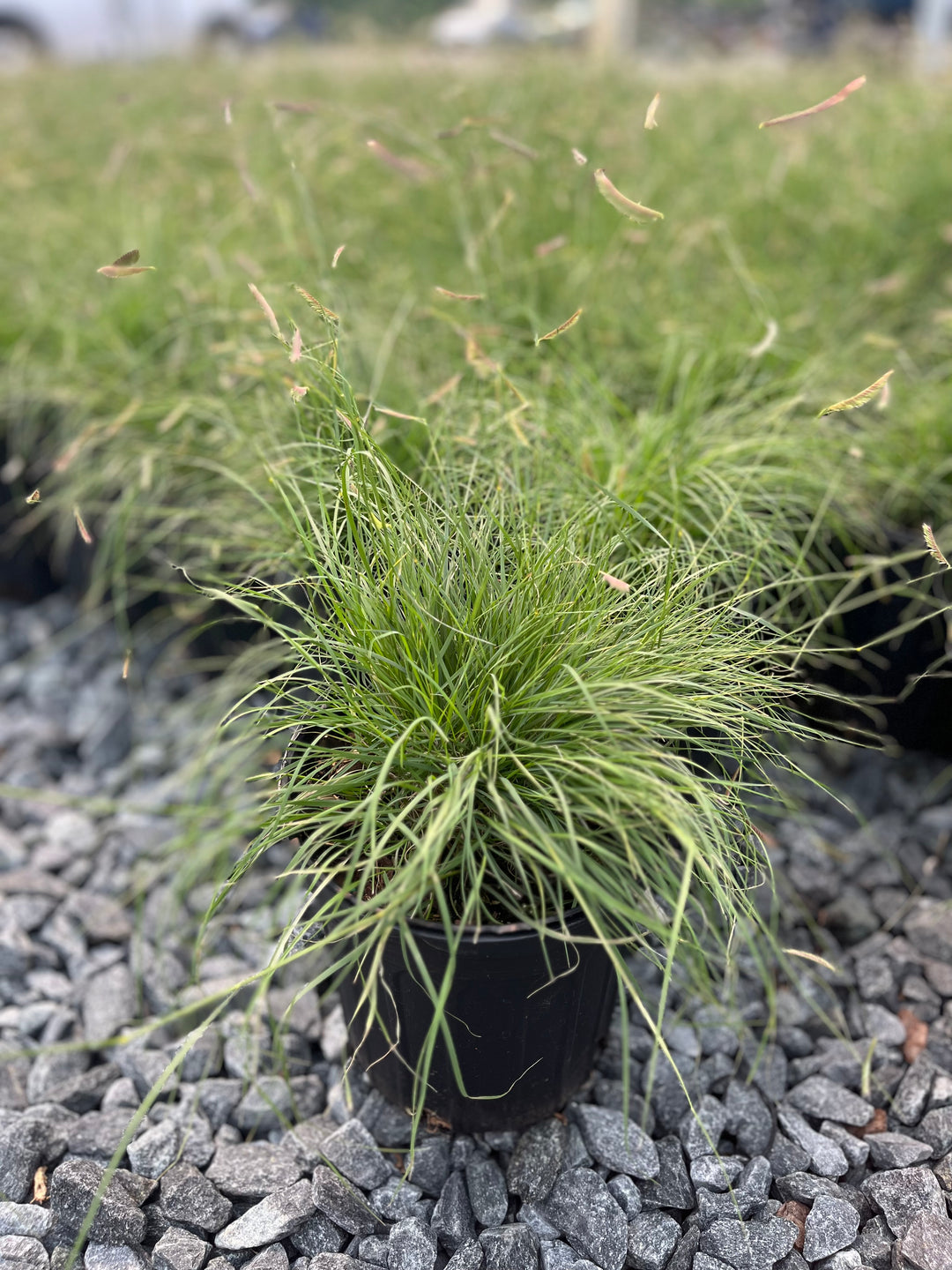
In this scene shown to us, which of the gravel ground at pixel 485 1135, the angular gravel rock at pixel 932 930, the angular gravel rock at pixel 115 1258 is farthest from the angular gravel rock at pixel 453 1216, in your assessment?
the angular gravel rock at pixel 932 930

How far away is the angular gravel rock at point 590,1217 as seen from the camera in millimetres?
1166

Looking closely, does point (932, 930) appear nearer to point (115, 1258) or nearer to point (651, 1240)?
point (651, 1240)

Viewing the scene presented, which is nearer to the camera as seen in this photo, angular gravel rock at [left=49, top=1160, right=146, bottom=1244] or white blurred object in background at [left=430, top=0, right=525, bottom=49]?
angular gravel rock at [left=49, top=1160, right=146, bottom=1244]

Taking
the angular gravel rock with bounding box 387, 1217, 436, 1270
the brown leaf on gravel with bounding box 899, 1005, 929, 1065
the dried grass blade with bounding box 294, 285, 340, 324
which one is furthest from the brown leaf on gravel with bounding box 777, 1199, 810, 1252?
the dried grass blade with bounding box 294, 285, 340, 324

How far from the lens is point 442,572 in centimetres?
128

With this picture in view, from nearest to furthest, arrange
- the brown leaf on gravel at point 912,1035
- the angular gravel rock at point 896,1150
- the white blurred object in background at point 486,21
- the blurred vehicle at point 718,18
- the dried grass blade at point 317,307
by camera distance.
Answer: the dried grass blade at point 317,307, the angular gravel rock at point 896,1150, the brown leaf on gravel at point 912,1035, the white blurred object in background at point 486,21, the blurred vehicle at point 718,18

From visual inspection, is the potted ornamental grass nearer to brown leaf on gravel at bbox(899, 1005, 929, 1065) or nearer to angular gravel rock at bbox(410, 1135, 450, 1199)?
angular gravel rock at bbox(410, 1135, 450, 1199)

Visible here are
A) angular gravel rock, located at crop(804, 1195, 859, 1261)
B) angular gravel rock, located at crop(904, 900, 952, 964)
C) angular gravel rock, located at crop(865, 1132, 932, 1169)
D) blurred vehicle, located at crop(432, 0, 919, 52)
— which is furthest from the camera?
blurred vehicle, located at crop(432, 0, 919, 52)

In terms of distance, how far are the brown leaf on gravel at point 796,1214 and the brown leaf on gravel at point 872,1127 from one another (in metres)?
0.16

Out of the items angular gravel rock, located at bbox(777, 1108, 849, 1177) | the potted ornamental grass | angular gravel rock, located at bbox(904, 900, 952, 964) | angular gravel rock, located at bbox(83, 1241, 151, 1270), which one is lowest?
angular gravel rock, located at bbox(904, 900, 952, 964)

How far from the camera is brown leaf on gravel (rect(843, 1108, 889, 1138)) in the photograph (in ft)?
4.44

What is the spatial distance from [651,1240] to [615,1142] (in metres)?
0.13

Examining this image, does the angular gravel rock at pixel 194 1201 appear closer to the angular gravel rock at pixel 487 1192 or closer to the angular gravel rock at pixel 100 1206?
the angular gravel rock at pixel 100 1206

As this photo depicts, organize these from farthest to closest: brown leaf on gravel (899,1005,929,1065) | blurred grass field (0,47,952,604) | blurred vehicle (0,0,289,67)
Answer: blurred vehicle (0,0,289,67)
blurred grass field (0,47,952,604)
brown leaf on gravel (899,1005,929,1065)
